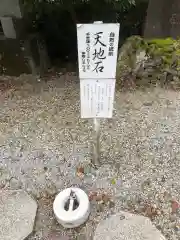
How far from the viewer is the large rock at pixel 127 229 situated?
2.89 metres

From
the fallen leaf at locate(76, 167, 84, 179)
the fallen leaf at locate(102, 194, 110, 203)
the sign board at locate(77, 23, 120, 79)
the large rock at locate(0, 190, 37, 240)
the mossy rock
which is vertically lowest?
the large rock at locate(0, 190, 37, 240)

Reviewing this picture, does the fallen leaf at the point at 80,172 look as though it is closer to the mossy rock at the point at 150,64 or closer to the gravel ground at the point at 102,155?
the gravel ground at the point at 102,155

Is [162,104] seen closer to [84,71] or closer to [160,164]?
[160,164]

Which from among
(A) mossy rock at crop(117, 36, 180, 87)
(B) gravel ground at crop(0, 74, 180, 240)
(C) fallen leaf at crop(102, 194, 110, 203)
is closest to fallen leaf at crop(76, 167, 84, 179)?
(B) gravel ground at crop(0, 74, 180, 240)

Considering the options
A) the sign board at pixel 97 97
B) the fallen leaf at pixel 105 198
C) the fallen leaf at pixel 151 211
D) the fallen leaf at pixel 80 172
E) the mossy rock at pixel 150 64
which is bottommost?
the fallen leaf at pixel 151 211

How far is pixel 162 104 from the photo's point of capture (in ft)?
14.8

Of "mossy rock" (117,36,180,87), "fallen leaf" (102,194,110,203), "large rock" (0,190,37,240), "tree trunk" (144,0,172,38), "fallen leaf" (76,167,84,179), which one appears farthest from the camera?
"tree trunk" (144,0,172,38)

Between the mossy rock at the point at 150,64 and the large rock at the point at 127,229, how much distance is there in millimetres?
2460

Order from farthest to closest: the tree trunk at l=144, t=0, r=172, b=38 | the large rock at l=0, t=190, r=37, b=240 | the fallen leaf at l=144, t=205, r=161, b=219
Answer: the tree trunk at l=144, t=0, r=172, b=38 → the fallen leaf at l=144, t=205, r=161, b=219 → the large rock at l=0, t=190, r=37, b=240

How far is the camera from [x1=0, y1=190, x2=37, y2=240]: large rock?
297cm

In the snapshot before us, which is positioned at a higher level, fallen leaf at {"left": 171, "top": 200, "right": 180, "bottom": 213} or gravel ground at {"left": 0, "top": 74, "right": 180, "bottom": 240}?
gravel ground at {"left": 0, "top": 74, "right": 180, "bottom": 240}

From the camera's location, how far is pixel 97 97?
290 centimetres

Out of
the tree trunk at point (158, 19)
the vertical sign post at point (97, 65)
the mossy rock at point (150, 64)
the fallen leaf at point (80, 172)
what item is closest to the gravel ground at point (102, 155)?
the fallen leaf at point (80, 172)

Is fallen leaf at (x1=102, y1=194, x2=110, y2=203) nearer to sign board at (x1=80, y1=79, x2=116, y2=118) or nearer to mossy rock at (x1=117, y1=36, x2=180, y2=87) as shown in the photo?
sign board at (x1=80, y1=79, x2=116, y2=118)
